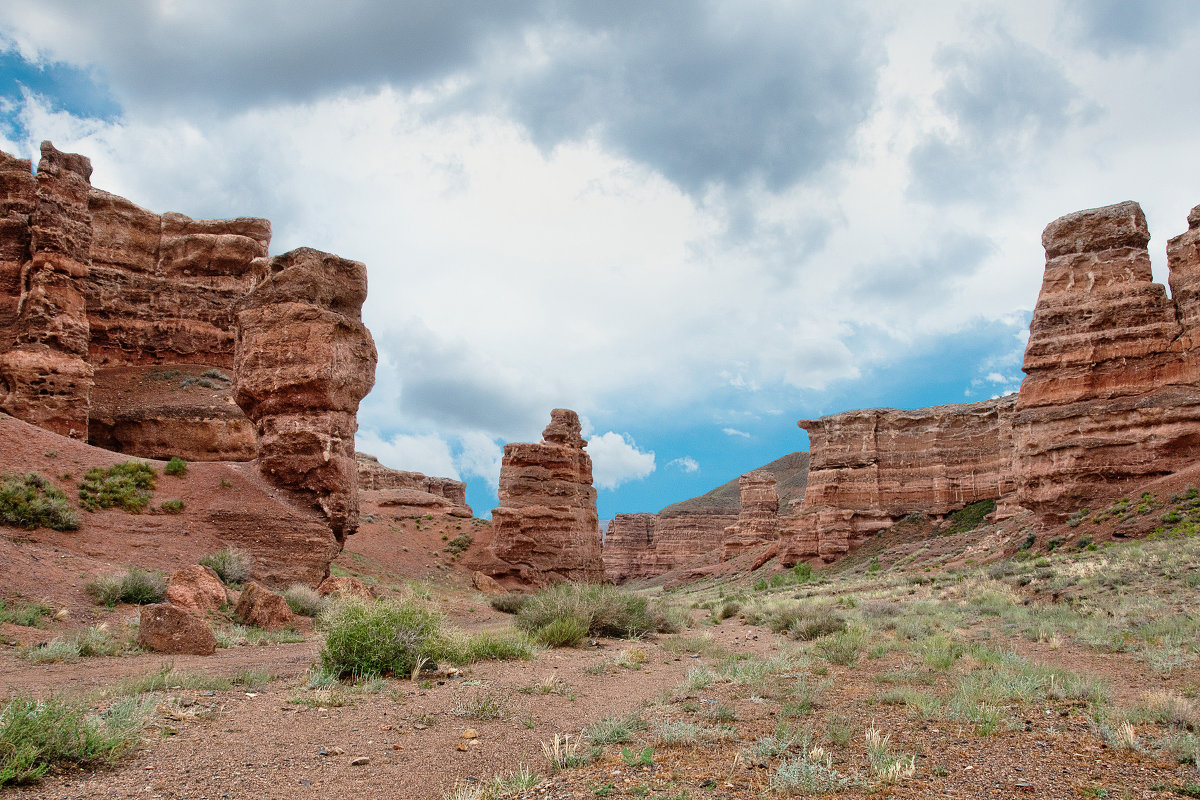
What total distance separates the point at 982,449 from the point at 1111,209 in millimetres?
17661

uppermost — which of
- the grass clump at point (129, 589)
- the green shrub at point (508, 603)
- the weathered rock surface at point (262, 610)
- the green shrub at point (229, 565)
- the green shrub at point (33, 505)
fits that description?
the green shrub at point (33, 505)

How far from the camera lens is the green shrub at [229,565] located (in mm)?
14668

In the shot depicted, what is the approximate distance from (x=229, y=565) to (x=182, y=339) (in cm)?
1998

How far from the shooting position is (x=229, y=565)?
14797 mm

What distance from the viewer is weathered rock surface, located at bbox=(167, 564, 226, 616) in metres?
11.9

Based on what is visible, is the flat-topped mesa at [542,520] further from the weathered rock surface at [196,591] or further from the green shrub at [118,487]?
the weathered rock surface at [196,591]

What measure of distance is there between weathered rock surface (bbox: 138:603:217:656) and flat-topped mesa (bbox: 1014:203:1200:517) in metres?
21.1

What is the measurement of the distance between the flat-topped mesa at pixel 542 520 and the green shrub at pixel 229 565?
15.1 meters

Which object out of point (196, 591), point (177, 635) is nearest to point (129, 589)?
point (196, 591)

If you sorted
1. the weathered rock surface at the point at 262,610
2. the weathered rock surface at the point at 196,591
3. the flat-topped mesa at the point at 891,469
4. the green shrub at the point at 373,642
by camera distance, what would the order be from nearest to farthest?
the green shrub at the point at 373,642, the weathered rock surface at the point at 196,591, the weathered rock surface at the point at 262,610, the flat-topped mesa at the point at 891,469

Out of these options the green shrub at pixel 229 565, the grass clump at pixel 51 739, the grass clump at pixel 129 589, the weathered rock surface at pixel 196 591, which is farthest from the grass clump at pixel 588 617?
the grass clump at pixel 51 739

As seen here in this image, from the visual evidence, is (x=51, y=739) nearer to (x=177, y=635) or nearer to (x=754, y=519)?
(x=177, y=635)

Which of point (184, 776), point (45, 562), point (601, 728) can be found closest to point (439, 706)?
point (601, 728)

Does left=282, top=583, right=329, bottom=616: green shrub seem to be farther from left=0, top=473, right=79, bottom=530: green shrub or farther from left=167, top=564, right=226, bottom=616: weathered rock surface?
left=0, top=473, right=79, bottom=530: green shrub
